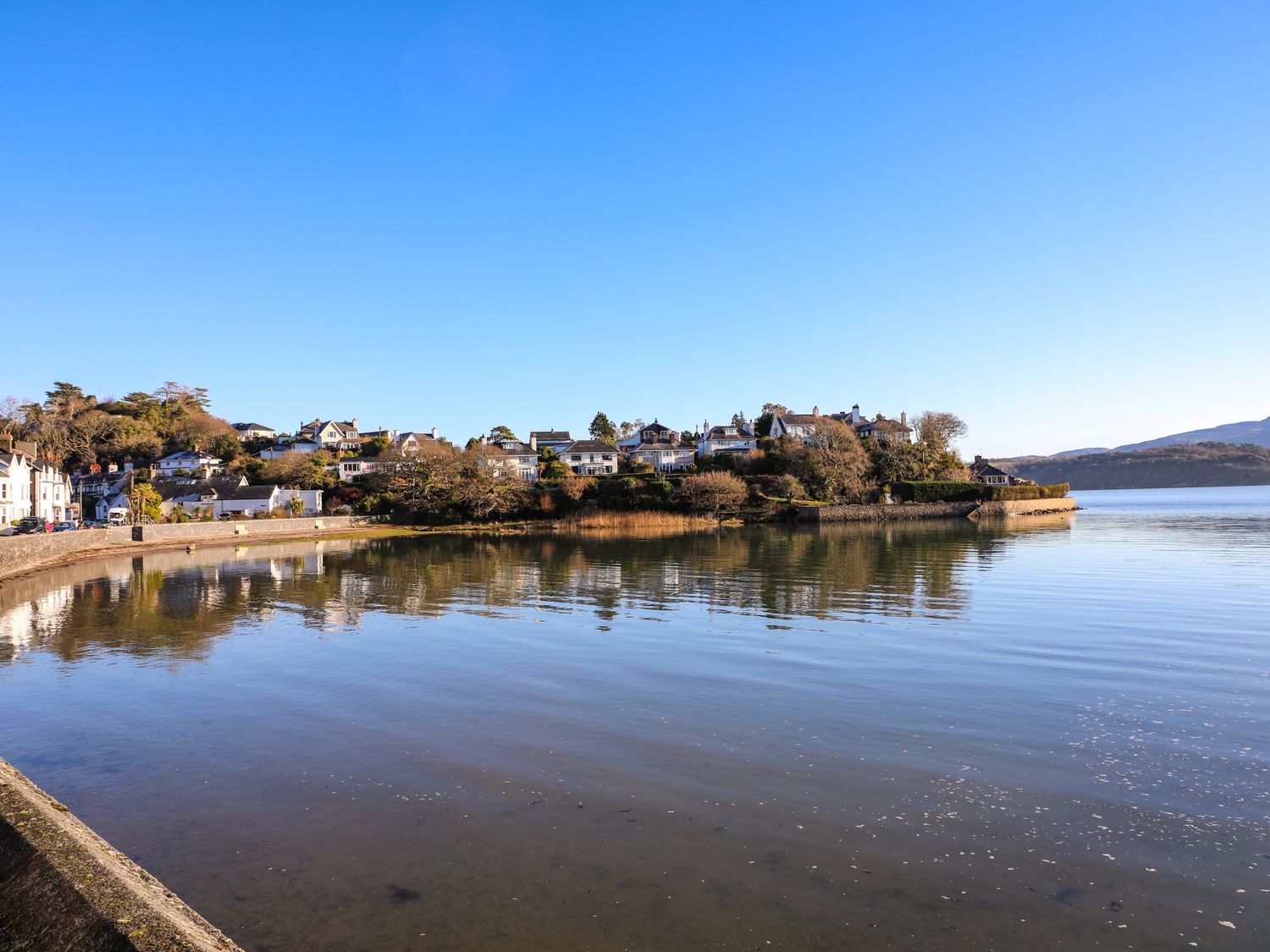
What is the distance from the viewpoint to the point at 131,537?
6003cm

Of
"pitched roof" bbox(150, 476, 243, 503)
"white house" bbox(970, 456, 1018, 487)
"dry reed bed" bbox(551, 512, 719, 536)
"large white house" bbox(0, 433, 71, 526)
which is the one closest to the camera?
"large white house" bbox(0, 433, 71, 526)

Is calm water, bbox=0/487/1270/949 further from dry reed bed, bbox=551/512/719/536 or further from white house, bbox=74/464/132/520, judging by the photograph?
white house, bbox=74/464/132/520

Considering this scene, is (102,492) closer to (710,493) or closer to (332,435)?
(332,435)

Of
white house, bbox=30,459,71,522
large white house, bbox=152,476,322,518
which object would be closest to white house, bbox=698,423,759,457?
large white house, bbox=152,476,322,518

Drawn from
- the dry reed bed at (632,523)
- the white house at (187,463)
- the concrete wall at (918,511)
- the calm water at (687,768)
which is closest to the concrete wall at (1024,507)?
the concrete wall at (918,511)

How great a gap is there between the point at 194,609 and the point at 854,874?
92.5 ft

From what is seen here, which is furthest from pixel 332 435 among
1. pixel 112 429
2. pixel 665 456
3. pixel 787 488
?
pixel 787 488

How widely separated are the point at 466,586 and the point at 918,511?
235 feet

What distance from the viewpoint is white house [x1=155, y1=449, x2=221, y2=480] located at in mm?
115000

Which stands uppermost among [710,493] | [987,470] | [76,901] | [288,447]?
[288,447]

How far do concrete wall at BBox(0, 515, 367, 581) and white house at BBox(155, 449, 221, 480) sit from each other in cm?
4858

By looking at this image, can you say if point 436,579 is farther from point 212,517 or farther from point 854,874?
point 212,517

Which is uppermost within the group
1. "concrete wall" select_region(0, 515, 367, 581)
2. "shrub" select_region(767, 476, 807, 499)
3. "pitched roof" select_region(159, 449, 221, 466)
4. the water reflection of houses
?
"pitched roof" select_region(159, 449, 221, 466)

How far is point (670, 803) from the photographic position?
30.6 feet
